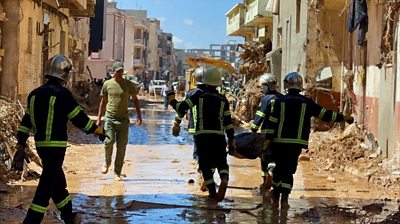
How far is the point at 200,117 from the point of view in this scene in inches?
361

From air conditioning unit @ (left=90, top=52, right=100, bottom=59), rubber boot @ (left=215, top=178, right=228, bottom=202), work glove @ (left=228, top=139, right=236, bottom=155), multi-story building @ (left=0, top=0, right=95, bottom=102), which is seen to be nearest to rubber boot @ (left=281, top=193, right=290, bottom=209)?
rubber boot @ (left=215, top=178, right=228, bottom=202)

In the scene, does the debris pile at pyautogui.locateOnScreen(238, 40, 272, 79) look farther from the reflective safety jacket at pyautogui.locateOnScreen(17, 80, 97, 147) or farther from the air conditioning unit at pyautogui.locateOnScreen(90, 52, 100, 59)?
the air conditioning unit at pyautogui.locateOnScreen(90, 52, 100, 59)

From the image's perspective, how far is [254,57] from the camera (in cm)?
3653

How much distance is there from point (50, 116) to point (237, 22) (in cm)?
4787

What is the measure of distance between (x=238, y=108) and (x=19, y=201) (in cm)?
2135

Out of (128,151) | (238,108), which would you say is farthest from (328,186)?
(238,108)

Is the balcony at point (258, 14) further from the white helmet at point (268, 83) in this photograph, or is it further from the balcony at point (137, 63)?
the balcony at point (137, 63)

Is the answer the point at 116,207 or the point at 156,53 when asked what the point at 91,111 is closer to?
the point at 116,207

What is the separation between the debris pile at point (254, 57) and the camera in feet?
116

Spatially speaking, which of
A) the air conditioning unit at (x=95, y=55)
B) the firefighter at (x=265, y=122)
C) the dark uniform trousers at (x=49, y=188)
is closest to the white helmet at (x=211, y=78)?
the firefighter at (x=265, y=122)

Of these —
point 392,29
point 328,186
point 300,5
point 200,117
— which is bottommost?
point 328,186

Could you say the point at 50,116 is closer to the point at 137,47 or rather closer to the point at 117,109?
the point at 117,109

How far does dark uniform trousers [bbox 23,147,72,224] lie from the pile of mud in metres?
5.83

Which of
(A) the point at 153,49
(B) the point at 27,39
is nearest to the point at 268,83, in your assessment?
(B) the point at 27,39
